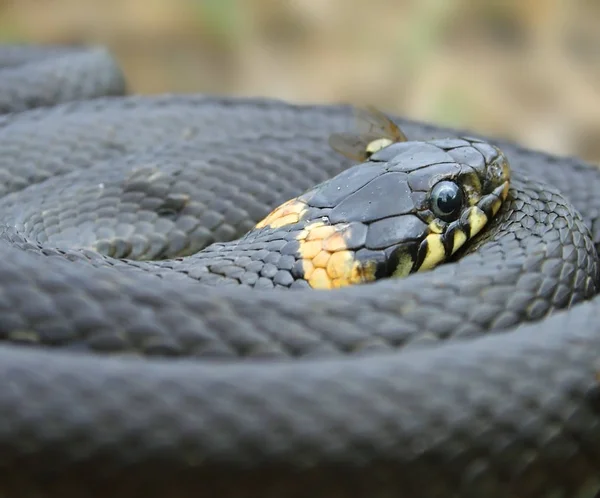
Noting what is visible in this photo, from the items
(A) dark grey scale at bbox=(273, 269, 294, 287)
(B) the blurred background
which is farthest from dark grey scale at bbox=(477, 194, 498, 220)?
(B) the blurred background

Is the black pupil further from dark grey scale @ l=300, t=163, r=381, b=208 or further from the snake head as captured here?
dark grey scale @ l=300, t=163, r=381, b=208

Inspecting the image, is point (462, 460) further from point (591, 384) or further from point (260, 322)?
point (260, 322)

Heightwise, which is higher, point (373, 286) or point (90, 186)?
point (373, 286)

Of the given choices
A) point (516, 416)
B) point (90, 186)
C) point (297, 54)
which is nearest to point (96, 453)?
point (516, 416)

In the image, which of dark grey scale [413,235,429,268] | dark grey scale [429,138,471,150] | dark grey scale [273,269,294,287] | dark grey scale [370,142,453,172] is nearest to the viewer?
dark grey scale [273,269,294,287]

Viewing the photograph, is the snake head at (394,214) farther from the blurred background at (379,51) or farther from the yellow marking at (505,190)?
the blurred background at (379,51)

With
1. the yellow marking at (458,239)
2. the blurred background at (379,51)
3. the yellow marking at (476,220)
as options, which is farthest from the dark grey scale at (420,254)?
the blurred background at (379,51)

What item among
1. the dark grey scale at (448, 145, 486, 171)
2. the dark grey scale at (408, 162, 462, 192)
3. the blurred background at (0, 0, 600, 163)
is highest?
the dark grey scale at (448, 145, 486, 171)
